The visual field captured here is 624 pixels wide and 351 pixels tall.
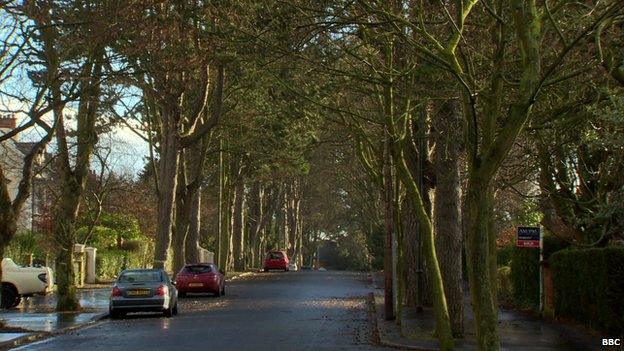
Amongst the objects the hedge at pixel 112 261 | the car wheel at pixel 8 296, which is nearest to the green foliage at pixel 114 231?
the hedge at pixel 112 261

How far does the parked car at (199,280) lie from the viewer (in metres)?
35.7

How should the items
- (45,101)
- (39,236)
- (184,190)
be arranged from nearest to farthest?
(45,101), (184,190), (39,236)

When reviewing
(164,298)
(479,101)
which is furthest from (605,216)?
(164,298)

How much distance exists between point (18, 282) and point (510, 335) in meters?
16.6

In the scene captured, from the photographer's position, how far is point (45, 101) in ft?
67.7

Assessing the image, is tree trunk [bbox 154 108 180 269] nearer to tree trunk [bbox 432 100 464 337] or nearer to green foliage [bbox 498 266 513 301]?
green foliage [bbox 498 266 513 301]

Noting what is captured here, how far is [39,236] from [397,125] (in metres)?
28.5

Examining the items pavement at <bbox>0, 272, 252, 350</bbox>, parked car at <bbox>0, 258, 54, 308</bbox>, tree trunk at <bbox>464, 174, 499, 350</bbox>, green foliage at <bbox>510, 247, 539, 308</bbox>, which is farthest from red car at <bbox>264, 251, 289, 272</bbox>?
tree trunk at <bbox>464, 174, 499, 350</bbox>

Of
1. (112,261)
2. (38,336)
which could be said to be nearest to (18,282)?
(38,336)

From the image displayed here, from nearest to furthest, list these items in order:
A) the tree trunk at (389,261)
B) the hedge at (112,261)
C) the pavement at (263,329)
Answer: the pavement at (263,329), the tree trunk at (389,261), the hedge at (112,261)

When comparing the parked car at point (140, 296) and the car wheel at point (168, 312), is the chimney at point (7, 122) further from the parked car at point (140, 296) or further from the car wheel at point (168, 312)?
the car wheel at point (168, 312)

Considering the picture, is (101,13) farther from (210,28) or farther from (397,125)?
(397,125)

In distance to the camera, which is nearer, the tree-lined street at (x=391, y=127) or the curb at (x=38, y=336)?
the tree-lined street at (x=391, y=127)

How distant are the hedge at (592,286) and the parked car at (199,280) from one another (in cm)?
1496
